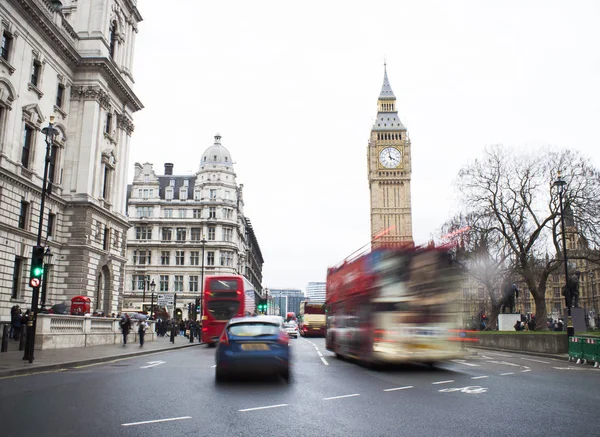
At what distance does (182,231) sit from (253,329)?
73.8m

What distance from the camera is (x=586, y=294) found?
115062 millimetres

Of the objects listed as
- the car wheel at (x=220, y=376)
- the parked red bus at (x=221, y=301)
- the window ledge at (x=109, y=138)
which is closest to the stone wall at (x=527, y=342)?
the parked red bus at (x=221, y=301)

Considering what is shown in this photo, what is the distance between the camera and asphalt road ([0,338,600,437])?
22.7ft

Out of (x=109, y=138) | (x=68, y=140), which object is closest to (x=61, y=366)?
(x=68, y=140)

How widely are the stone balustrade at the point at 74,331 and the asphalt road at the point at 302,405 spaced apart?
929 cm

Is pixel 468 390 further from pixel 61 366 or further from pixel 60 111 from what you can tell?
pixel 60 111

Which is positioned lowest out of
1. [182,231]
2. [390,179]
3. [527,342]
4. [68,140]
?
[527,342]

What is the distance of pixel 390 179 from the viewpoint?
13200cm

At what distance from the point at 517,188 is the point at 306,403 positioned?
32.8 metres

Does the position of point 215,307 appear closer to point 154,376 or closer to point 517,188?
point 154,376

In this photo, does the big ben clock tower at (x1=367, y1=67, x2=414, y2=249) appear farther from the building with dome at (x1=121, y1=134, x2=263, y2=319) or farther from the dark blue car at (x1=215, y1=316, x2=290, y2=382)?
the dark blue car at (x1=215, y1=316, x2=290, y2=382)

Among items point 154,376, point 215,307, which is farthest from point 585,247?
point 154,376

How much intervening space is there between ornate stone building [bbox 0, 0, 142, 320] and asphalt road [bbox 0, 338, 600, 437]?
19.7 m

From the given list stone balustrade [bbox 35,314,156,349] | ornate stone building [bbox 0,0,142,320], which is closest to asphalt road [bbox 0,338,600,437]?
stone balustrade [bbox 35,314,156,349]
